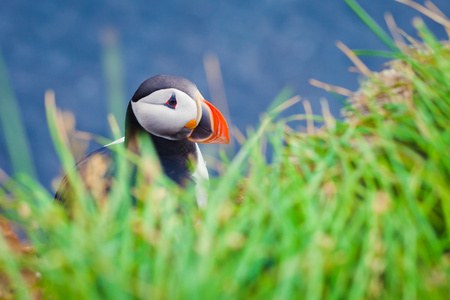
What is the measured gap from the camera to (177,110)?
2.42m

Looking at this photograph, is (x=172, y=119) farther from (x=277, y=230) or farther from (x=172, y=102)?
(x=277, y=230)

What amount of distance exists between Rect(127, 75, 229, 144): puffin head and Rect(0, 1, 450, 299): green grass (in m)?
1.23

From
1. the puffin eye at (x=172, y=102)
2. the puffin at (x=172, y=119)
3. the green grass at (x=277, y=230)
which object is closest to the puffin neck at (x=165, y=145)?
the puffin at (x=172, y=119)

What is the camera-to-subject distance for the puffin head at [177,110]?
94.0 inches

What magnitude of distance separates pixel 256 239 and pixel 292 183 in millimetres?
213

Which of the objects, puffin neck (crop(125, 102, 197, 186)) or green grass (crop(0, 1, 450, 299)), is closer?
green grass (crop(0, 1, 450, 299))

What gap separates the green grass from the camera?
857 millimetres

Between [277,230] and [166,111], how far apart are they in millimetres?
1547

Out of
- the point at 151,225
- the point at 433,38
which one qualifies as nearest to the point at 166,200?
the point at 151,225

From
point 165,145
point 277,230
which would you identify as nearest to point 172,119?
point 165,145

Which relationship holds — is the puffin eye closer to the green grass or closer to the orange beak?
the orange beak

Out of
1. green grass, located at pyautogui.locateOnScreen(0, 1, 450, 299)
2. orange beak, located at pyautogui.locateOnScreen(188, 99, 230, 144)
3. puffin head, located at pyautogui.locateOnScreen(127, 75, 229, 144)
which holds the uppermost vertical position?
puffin head, located at pyautogui.locateOnScreen(127, 75, 229, 144)

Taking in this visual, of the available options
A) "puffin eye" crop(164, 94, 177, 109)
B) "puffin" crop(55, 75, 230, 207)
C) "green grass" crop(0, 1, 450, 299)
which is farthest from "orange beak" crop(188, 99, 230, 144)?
"green grass" crop(0, 1, 450, 299)

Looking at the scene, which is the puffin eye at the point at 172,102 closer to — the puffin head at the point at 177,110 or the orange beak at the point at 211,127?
the puffin head at the point at 177,110
